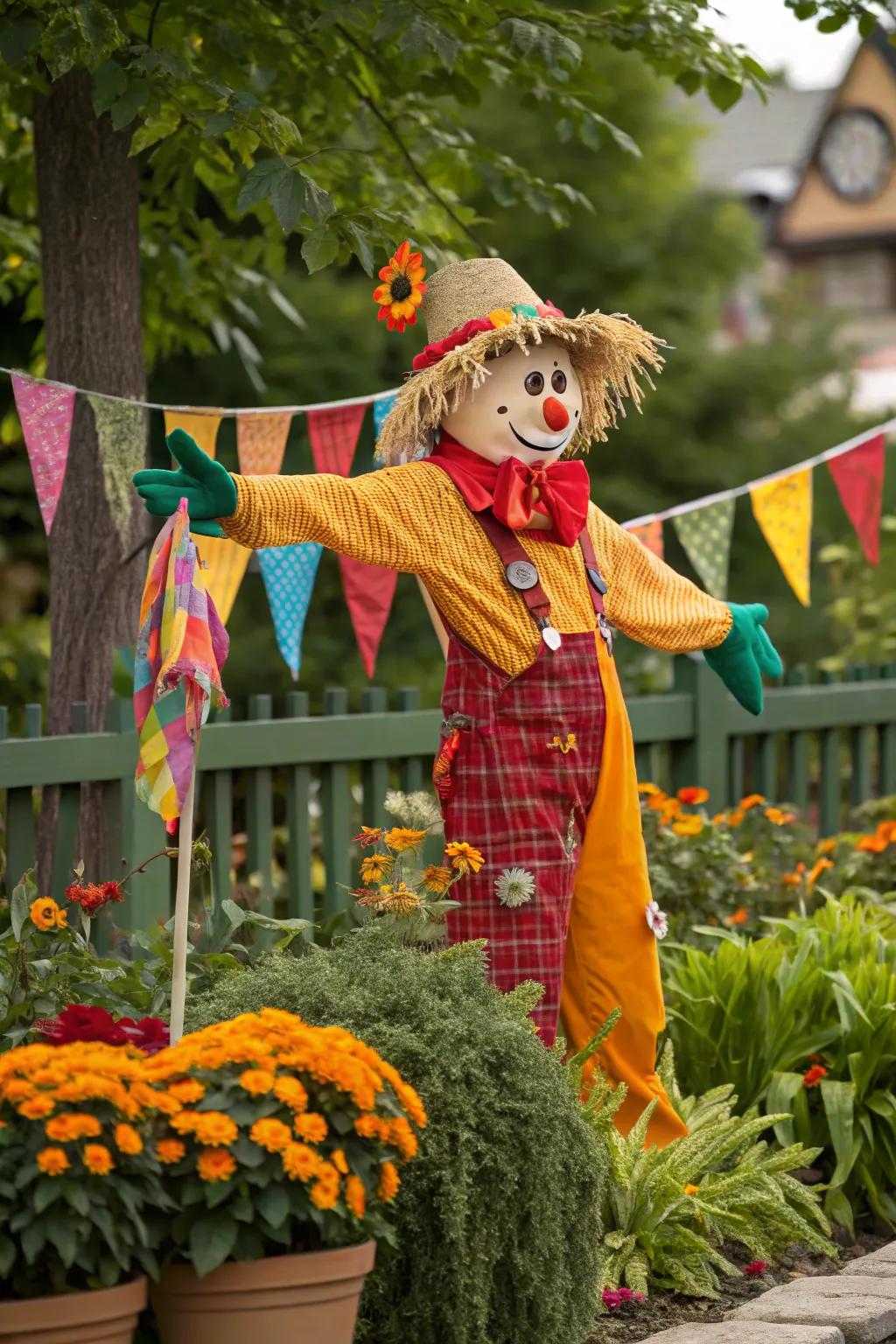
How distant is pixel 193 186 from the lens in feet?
17.5

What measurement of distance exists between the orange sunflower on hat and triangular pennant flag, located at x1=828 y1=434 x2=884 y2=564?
7.92 feet

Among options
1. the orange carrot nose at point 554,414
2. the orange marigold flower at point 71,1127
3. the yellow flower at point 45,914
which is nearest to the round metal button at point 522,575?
the orange carrot nose at point 554,414

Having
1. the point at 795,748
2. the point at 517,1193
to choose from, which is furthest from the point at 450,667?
the point at 795,748

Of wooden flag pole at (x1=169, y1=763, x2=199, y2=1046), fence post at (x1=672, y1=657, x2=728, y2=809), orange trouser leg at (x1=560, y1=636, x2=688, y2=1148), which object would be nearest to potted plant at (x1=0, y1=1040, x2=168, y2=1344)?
wooden flag pole at (x1=169, y1=763, x2=199, y2=1046)

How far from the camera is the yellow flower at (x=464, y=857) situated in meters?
3.41

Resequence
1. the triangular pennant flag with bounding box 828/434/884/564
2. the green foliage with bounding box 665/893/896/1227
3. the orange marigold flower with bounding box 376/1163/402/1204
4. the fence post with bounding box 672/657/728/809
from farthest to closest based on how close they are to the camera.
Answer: the triangular pennant flag with bounding box 828/434/884/564 → the fence post with bounding box 672/657/728/809 → the green foliage with bounding box 665/893/896/1227 → the orange marigold flower with bounding box 376/1163/402/1204

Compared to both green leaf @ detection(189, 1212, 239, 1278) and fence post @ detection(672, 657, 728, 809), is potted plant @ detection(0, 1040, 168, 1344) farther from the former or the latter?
fence post @ detection(672, 657, 728, 809)

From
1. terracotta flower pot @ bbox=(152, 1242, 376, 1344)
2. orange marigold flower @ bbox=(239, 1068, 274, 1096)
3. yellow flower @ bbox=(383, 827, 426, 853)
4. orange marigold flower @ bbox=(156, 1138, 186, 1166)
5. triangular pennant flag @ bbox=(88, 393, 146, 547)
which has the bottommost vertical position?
terracotta flower pot @ bbox=(152, 1242, 376, 1344)

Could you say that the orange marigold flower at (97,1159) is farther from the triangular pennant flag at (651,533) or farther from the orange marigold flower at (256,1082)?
the triangular pennant flag at (651,533)

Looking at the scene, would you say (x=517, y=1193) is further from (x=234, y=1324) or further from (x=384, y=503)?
(x=384, y=503)

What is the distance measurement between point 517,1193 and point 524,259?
405 inches

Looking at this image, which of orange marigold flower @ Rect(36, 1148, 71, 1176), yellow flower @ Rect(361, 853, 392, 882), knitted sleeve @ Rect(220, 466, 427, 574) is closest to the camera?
orange marigold flower @ Rect(36, 1148, 71, 1176)

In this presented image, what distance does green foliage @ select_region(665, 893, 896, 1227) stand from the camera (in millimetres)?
3953

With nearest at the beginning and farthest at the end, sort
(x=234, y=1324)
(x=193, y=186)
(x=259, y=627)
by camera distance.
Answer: (x=234, y=1324)
(x=193, y=186)
(x=259, y=627)
